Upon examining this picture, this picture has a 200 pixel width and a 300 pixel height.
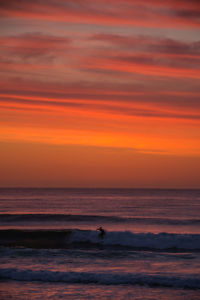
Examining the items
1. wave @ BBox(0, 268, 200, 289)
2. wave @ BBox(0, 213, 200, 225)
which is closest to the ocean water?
wave @ BBox(0, 268, 200, 289)

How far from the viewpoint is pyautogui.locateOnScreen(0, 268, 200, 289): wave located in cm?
1338

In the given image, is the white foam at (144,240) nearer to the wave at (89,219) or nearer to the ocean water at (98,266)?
the ocean water at (98,266)

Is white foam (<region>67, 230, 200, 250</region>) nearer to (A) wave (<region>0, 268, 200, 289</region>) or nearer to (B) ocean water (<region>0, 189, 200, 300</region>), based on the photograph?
(B) ocean water (<region>0, 189, 200, 300</region>)

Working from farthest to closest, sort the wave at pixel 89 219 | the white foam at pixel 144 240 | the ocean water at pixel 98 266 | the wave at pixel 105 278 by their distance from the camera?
the wave at pixel 89 219, the white foam at pixel 144 240, the wave at pixel 105 278, the ocean water at pixel 98 266

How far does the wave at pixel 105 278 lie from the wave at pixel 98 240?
849 centimetres

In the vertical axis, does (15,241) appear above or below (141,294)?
above

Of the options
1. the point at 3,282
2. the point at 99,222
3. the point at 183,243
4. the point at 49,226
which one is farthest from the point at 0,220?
the point at 3,282

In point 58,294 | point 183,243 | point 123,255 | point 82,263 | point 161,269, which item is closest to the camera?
point 58,294

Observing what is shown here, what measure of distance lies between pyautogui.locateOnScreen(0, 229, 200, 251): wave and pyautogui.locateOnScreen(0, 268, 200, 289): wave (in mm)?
8491

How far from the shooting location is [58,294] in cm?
1211

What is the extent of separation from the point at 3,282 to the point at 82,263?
383 centimetres

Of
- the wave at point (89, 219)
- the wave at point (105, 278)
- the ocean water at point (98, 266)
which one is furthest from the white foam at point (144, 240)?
the wave at point (105, 278)

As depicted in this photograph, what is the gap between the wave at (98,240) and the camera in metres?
23.2

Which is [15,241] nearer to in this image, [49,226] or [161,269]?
[49,226]
